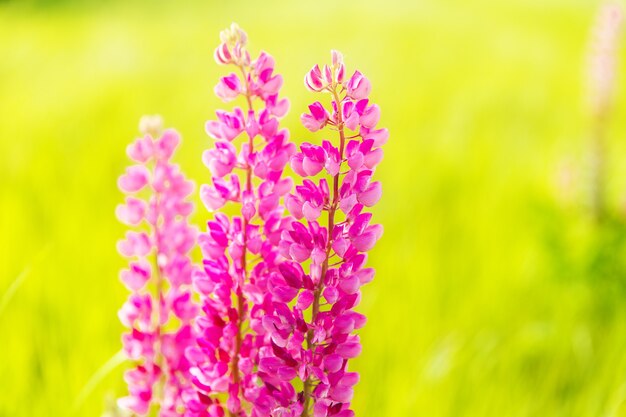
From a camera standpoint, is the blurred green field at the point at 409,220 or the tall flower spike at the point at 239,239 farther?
the blurred green field at the point at 409,220

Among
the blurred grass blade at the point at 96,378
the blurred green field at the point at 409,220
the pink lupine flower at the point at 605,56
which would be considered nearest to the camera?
the blurred grass blade at the point at 96,378

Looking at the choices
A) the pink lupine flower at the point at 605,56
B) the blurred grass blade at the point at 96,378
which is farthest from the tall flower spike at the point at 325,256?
the pink lupine flower at the point at 605,56

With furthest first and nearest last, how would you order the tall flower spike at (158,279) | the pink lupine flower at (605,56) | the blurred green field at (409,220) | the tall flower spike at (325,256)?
the pink lupine flower at (605,56), the blurred green field at (409,220), the tall flower spike at (158,279), the tall flower spike at (325,256)

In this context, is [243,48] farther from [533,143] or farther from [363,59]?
[363,59]

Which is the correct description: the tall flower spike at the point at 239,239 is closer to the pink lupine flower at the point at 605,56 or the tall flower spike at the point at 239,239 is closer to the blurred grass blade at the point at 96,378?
the blurred grass blade at the point at 96,378

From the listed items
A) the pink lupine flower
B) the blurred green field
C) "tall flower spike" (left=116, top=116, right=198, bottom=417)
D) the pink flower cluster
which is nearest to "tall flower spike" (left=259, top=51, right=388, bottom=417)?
the pink flower cluster

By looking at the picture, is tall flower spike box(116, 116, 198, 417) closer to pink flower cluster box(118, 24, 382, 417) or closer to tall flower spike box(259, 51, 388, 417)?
pink flower cluster box(118, 24, 382, 417)

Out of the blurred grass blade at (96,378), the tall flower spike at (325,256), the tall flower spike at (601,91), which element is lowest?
the blurred grass blade at (96,378)
